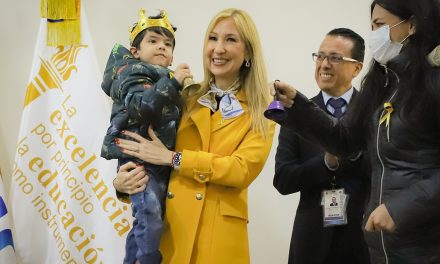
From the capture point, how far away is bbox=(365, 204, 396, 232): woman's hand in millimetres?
1345

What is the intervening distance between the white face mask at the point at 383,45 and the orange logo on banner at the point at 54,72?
5.90 feet

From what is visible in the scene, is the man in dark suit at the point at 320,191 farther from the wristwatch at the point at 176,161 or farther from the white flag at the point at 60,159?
the white flag at the point at 60,159

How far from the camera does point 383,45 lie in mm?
1545

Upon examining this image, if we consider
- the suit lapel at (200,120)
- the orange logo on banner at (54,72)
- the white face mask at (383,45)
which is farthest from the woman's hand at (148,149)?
the orange logo on banner at (54,72)

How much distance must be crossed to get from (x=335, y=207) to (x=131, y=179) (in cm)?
79

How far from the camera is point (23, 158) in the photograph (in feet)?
9.33

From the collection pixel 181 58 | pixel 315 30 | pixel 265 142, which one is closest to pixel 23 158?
pixel 181 58

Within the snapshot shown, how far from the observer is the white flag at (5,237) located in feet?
9.14

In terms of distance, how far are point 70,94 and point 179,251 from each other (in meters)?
1.41

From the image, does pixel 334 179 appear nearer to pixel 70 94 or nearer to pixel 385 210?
pixel 385 210

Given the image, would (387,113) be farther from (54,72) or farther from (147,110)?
(54,72)

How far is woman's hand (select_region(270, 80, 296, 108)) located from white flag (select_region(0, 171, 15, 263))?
190 cm

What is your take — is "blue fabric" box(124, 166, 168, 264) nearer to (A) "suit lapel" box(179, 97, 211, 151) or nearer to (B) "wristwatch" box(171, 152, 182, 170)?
(B) "wristwatch" box(171, 152, 182, 170)

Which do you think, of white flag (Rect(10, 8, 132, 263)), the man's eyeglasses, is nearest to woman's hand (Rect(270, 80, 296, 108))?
the man's eyeglasses
